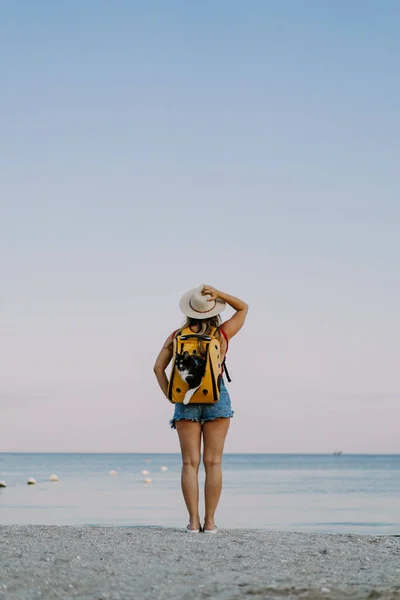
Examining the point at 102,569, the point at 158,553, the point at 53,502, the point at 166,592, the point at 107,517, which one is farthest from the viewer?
the point at 53,502

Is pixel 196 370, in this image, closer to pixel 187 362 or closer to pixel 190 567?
pixel 187 362

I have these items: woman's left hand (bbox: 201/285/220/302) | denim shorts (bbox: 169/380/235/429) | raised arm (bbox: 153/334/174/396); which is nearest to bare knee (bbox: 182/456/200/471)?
denim shorts (bbox: 169/380/235/429)

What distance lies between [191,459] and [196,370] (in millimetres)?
845

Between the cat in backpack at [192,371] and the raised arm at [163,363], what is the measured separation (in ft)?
1.33

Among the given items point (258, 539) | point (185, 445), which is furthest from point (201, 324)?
point (258, 539)

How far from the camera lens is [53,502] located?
18.2 metres

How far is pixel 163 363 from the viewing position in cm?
791

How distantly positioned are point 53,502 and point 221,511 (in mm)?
4347

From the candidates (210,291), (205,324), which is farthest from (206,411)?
(210,291)

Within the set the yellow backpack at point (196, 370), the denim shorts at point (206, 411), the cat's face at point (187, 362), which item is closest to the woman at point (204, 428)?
the denim shorts at point (206, 411)

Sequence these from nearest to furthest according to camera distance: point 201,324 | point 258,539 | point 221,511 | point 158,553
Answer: point 158,553
point 258,539
point 201,324
point 221,511

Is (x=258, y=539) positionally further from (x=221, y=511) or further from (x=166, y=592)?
(x=221, y=511)

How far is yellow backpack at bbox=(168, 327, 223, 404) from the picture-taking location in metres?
7.44

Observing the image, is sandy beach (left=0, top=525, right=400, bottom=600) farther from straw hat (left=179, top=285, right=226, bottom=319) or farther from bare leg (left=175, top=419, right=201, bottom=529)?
straw hat (left=179, top=285, right=226, bottom=319)
